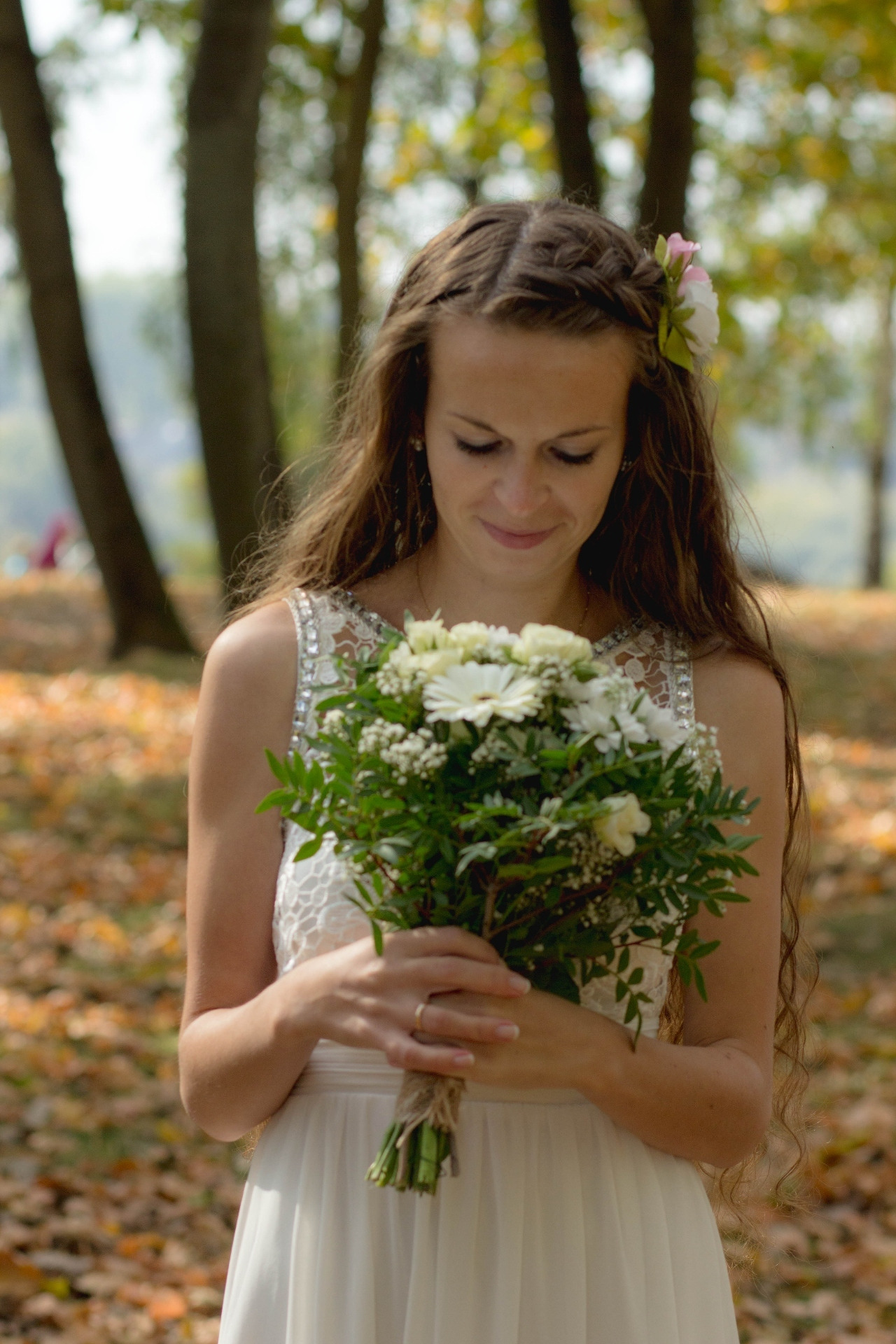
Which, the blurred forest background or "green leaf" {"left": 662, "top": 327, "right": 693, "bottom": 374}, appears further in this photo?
the blurred forest background

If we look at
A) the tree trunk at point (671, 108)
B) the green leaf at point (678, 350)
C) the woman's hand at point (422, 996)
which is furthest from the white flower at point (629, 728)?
the tree trunk at point (671, 108)

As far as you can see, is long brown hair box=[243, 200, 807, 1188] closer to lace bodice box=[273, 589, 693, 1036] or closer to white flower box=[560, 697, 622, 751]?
lace bodice box=[273, 589, 693, 1036]

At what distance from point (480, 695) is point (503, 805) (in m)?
0.14

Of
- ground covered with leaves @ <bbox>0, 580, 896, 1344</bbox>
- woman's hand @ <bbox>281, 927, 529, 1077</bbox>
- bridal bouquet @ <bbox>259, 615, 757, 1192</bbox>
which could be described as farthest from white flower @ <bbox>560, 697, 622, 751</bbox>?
ground covered with leaves @ <bbox>0, 580, 896, 1344</bbox>

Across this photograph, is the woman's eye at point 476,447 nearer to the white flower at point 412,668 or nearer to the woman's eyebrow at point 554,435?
the woman's eyebrow at point 554,435

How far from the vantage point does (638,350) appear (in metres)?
2.33

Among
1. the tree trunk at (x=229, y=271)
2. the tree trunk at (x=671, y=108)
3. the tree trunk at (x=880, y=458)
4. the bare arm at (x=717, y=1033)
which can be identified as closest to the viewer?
the bare arm at (x=717, y=1033)

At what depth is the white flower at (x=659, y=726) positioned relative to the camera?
1.83 meters

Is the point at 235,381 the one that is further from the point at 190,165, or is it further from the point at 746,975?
the point at 746,975

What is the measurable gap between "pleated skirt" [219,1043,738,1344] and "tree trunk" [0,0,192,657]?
30.6ft

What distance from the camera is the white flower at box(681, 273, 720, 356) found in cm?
241

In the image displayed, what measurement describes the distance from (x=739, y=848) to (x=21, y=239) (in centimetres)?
1001

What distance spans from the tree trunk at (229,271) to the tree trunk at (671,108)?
2922mm

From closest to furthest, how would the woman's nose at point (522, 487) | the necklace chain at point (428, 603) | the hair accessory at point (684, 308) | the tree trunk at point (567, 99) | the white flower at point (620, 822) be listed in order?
the white flower at point (620, 822) → the woman's nose at point (522, 487) → the hair accessory at point (684, 308) → the necklace chain at point (428, 603) → the tree trunk at point (567, 99)
